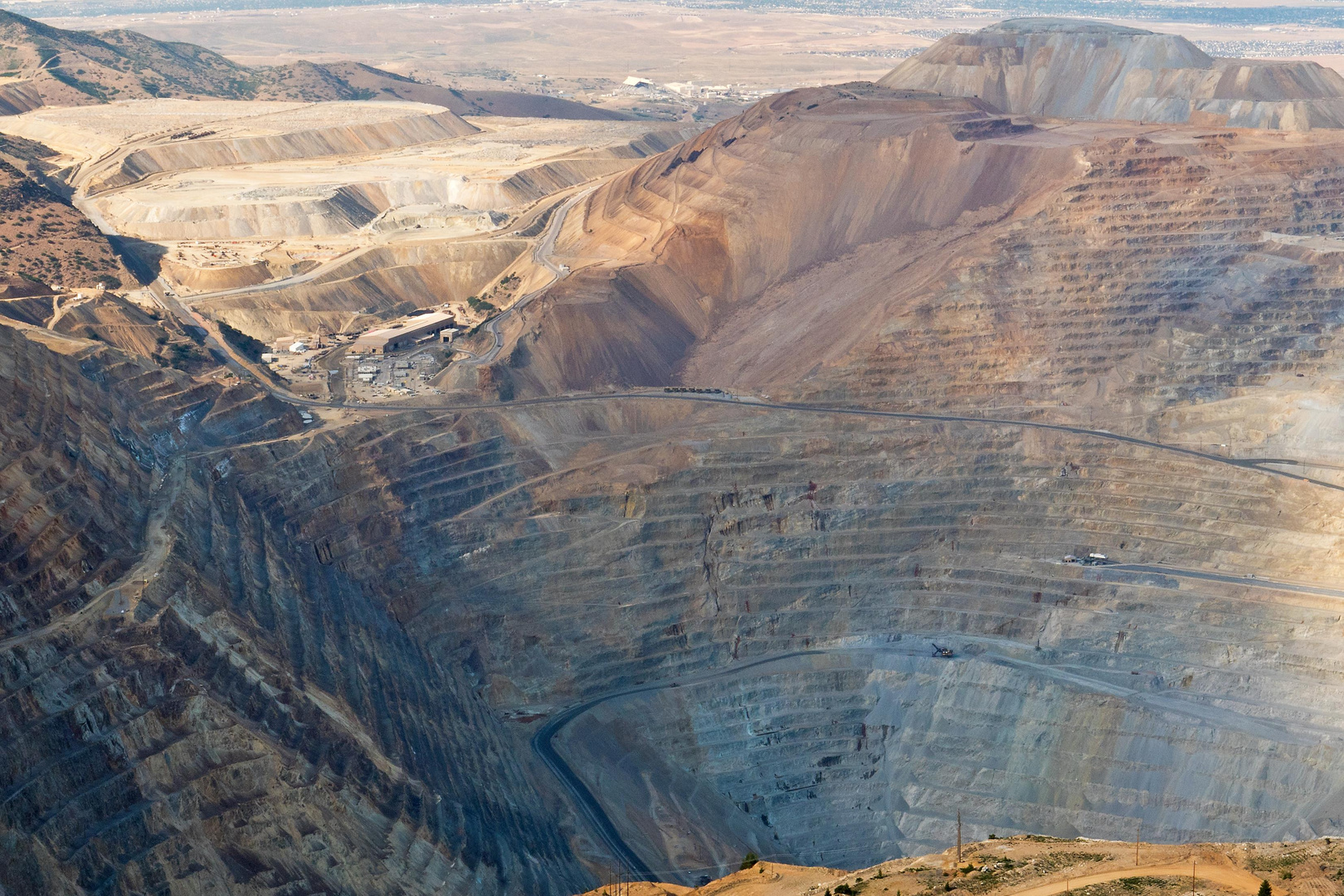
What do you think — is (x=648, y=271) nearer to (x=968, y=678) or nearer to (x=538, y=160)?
(x=968, y=678)

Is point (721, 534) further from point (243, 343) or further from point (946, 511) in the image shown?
point (243, 343)

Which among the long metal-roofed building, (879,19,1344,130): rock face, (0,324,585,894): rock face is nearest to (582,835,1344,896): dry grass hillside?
(0,324,585,894): rock face

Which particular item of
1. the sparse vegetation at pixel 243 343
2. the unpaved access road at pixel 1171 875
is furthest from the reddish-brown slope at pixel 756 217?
the unpaved access road at pixel 1171 875

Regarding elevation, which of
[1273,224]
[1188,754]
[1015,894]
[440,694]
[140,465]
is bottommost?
[1188,754]

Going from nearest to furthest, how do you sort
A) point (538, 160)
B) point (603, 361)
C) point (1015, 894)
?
1. point (1015, 894)
2. point (603, 361)
3. point (538, 160)

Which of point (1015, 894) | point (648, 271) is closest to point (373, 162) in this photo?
point (648, 271)

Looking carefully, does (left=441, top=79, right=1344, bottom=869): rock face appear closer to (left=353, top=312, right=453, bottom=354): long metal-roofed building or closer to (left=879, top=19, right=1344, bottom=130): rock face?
(left=353, top=312, right=453, bottom=354): long metal-roofed building

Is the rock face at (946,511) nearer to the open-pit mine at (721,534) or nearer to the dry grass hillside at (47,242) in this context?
the open-pit mine at (721,534)

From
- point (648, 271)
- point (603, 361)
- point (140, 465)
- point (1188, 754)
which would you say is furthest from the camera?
point (648, 271)
